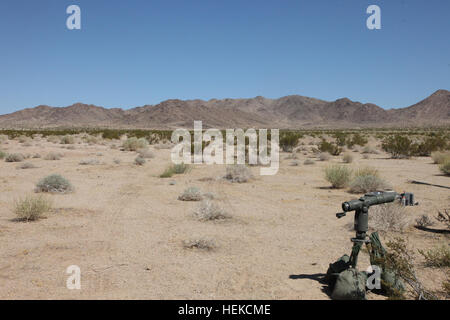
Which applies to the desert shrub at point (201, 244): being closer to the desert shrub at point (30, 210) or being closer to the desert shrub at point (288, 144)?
the desert shrub at point (30, 210)

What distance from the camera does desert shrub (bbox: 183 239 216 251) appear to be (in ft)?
22.4

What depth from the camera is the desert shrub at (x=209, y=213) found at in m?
8.94

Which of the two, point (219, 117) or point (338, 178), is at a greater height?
point (219, 117)

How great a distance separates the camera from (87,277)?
543 centimetres

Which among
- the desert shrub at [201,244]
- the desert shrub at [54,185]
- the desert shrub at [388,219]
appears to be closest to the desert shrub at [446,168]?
the desert shrub at [388,219]

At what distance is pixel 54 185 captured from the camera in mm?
12055

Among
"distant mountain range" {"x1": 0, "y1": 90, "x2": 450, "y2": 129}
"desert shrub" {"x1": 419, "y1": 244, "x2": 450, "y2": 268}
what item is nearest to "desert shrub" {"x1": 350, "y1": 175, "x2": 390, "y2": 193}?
"desert shrub" {"x1": 419, "y1": 244, "x2": 450, "y2": 268}

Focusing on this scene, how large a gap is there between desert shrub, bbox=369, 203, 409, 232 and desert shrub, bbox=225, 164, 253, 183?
294 inches

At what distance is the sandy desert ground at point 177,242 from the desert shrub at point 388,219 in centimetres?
25

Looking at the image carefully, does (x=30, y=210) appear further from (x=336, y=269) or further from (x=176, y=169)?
(x=176, y=169)

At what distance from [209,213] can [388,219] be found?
4.15m

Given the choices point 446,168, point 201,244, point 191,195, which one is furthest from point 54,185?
point 446,168

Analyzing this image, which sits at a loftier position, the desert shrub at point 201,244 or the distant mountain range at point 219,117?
the distant mountain range at point 219,117

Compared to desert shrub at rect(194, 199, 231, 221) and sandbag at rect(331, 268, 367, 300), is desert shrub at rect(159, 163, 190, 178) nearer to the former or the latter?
desert shrub at rect(194, 199, 231, 221)
